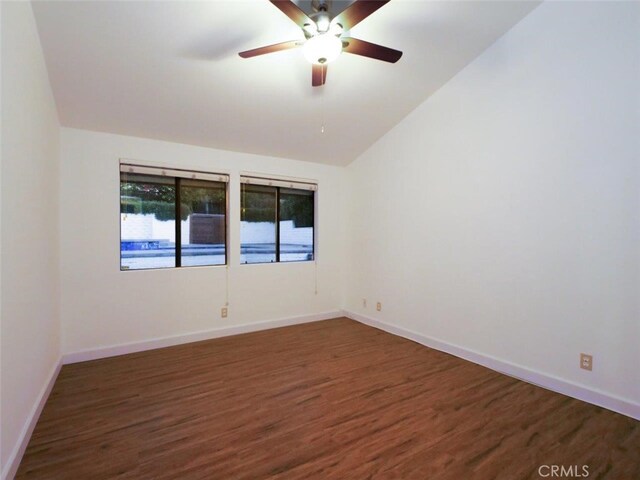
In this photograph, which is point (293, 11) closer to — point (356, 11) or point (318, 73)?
point (356, 11)

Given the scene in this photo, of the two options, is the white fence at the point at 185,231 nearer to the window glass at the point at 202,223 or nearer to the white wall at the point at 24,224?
the window glass at the point at 202,223

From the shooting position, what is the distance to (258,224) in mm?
4242

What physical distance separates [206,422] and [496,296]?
2.70 metres

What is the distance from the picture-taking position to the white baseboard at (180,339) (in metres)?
3.07

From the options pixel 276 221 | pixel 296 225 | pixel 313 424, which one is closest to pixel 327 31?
pixel 313 424

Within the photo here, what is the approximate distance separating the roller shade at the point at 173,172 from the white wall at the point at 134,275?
0.07 m

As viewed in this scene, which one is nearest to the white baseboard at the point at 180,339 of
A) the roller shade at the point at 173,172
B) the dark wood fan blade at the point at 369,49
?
the roller shade at the point at 173,172

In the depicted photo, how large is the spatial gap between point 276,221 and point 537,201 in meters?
3.05

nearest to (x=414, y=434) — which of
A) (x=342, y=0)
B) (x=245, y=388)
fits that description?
(x=245, y=388)

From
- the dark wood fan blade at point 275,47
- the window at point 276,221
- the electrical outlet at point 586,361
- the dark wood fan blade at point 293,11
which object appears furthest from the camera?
the window at point 276,221

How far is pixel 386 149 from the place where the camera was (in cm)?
409

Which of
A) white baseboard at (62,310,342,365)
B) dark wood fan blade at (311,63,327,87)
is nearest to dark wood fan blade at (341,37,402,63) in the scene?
dark wood fan blade at (311,63,327,87)

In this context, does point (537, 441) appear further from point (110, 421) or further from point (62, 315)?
point (62, 315)

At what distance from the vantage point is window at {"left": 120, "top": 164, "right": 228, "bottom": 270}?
11.0 feet
